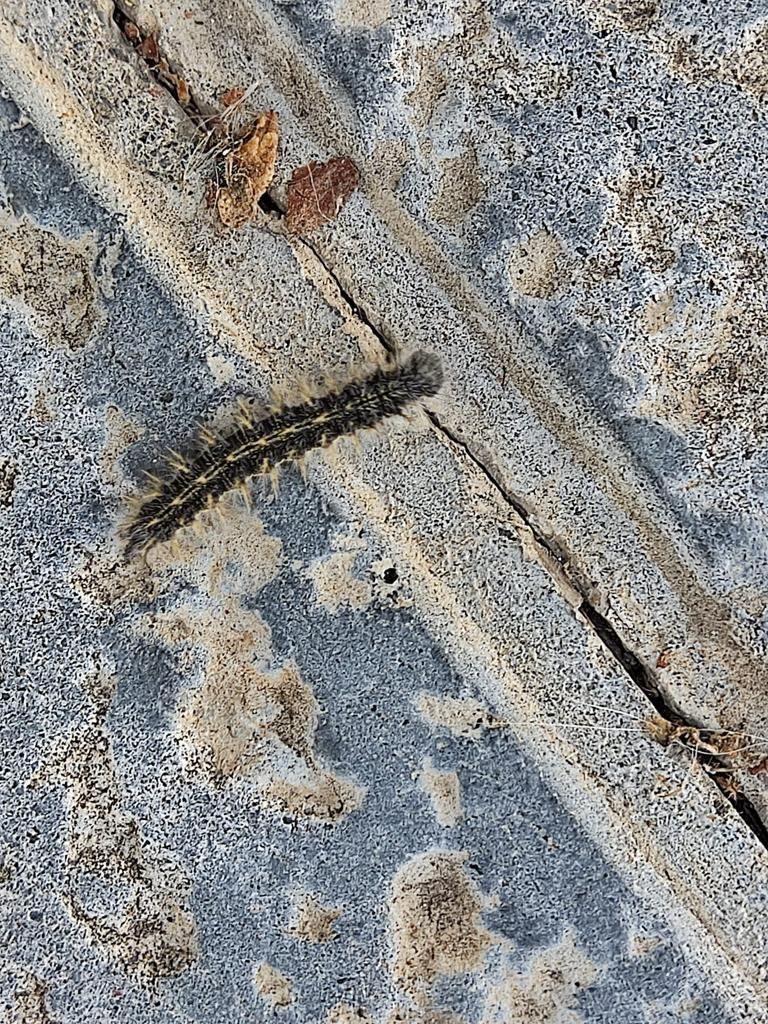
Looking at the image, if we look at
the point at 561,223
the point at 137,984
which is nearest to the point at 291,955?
the point at 137,984

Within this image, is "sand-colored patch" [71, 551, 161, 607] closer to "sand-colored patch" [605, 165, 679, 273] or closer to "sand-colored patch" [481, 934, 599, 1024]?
"sand-colored patch" [481, 934, 599, 1024]

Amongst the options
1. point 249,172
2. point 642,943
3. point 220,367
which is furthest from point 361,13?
point 642,943

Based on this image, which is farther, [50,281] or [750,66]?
[50,281]

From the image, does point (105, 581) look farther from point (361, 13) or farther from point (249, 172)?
point (361, 13)

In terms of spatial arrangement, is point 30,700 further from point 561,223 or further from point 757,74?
point 757,74

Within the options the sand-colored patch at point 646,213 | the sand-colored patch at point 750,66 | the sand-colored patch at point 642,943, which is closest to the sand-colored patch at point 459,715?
the sand-colored patch at point 642,943

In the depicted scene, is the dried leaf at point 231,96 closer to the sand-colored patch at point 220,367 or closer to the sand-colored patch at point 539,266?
the sand-colored patch at point 220,367
